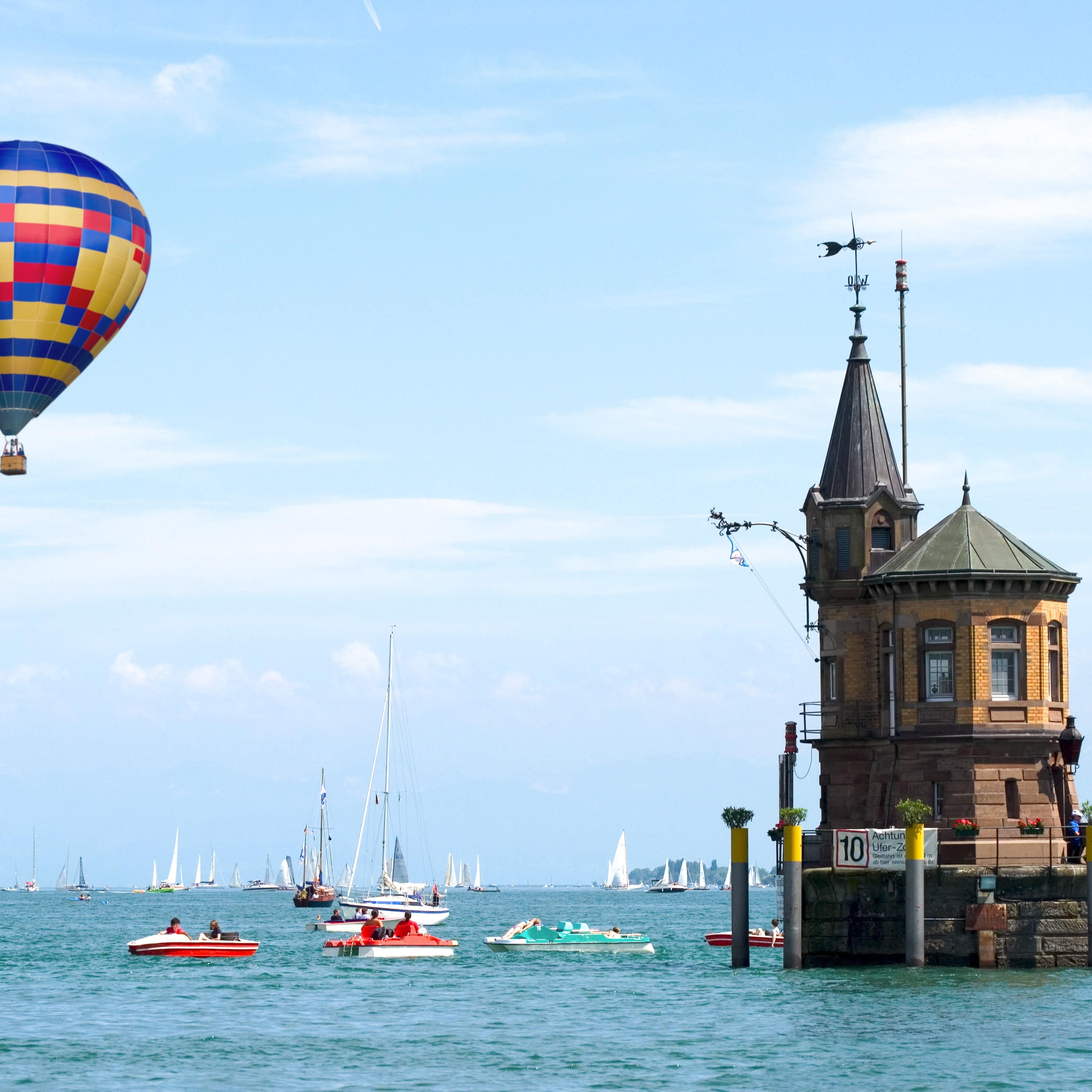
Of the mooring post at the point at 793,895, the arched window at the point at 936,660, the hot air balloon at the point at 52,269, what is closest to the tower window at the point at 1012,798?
the arched window at the point at 936,660

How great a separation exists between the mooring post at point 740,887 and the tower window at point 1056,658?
11.2m

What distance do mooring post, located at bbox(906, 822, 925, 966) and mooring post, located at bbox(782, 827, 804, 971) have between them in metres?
3.36

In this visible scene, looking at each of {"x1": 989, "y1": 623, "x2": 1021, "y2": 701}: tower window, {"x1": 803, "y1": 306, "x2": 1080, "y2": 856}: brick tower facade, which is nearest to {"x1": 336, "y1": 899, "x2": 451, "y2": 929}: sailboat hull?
{"x1": 803, "y1": 306, "x2": 1080, "y2": 856}: brick tower facade

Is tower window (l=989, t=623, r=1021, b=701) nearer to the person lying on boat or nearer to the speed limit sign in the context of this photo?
the speed limit sign

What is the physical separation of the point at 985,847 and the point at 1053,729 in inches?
213

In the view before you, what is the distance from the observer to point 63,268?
66500mm

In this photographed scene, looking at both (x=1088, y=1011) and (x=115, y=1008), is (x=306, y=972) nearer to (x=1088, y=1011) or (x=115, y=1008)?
(x=115, y=1008)

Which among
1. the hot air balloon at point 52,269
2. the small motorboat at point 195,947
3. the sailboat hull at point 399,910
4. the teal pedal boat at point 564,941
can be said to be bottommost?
the small motorboat at point 195,947

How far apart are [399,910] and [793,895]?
71013 mm

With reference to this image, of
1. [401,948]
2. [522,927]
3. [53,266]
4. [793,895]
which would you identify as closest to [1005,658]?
[793,895]

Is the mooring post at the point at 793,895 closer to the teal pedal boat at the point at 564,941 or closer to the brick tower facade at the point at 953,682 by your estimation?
the brick tower facade at the point at 953,682

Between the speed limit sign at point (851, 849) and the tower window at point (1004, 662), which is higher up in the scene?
the tower window at point (1004, 662)

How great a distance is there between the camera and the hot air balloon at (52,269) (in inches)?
2586

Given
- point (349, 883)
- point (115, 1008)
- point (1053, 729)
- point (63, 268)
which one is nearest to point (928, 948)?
point (1053, 729)
